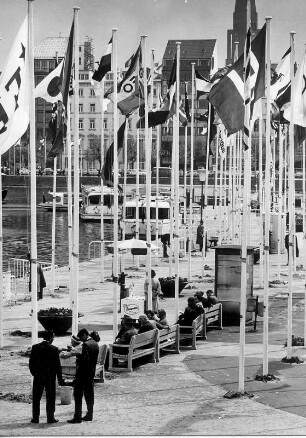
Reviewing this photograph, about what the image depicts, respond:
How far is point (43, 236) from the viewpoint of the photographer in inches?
2896

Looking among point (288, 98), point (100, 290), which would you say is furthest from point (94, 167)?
point (288, 98)

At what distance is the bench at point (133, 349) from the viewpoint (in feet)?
64.1

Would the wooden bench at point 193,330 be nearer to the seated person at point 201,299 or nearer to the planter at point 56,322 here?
the seated person at point 201,299

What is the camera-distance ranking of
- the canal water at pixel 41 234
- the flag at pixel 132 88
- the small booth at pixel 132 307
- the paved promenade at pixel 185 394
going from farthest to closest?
1. the canal water at pixel 41 234
2. the flag at pixel 132 88
3. the small booth at pixel 132 307
4. the paved promenade at pixel 185 394

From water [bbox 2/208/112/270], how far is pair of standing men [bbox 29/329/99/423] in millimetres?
33802

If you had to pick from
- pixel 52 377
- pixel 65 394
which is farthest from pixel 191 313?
pixel 52 377

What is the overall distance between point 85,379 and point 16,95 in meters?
5.60

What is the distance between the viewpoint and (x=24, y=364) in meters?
20.0

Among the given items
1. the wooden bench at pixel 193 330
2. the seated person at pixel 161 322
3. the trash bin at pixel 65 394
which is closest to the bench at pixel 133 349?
the seated person at pixel 161 322

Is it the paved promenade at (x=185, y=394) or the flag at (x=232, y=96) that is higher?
the flag at (x=232, y=96)

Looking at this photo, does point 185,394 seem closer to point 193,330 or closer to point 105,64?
point 193,330

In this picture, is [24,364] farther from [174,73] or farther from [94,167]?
[94,167]

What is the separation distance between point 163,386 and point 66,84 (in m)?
6.40

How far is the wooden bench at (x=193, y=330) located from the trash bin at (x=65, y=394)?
603 cm
